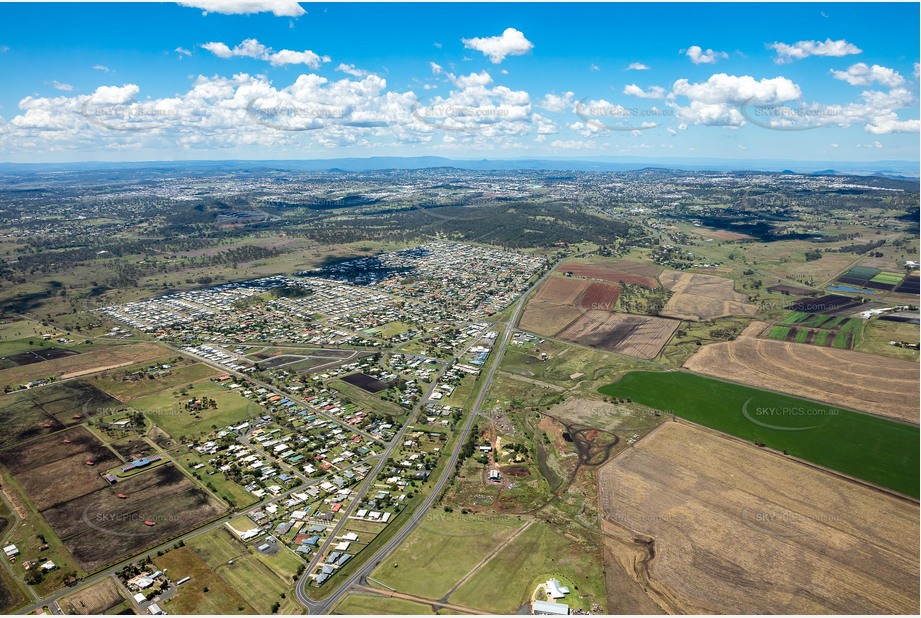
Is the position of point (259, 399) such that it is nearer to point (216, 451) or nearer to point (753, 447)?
point (216, 451)

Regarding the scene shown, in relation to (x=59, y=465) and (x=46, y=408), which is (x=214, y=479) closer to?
(x=59, y=465)

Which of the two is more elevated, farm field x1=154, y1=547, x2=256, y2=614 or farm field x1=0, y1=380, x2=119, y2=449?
farm field x1=0, y1=380, x2=119, y2=449

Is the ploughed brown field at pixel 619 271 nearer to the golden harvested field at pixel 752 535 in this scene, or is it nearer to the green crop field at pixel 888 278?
the green crop field at pixel 888 278

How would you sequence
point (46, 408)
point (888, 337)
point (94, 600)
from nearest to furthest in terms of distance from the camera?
1. point (94, 600)
2. point (46, 408)
3. point (888, 337)

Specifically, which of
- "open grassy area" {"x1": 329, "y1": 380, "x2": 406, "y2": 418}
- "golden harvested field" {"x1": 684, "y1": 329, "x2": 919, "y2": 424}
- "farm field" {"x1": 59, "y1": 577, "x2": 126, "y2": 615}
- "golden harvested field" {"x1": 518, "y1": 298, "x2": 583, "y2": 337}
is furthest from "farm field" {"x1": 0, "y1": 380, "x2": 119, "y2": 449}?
"golden harvested field" {"x1": 684, "y1": 329, "x2": 919, "y2": 424}

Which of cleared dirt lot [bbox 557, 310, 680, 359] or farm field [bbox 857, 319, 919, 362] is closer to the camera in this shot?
farm field [bbox 857, 319, 919, 362]

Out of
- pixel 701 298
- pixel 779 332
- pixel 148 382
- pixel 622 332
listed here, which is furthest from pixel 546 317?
pixel 148 382

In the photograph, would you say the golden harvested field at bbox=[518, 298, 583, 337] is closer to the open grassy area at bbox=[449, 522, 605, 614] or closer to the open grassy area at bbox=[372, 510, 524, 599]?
the open grassy area at bbox=[372, 510, 524, 599]

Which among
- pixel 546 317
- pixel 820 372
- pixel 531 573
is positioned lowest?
pixel 531 573
